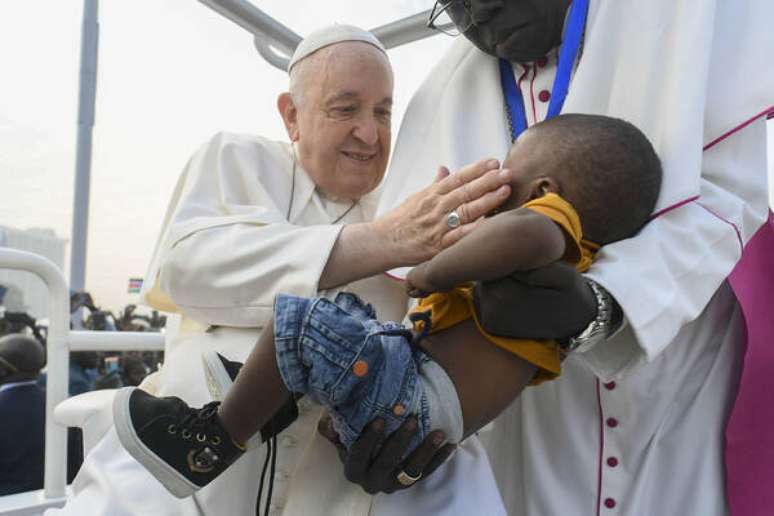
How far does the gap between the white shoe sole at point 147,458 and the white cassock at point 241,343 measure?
263 mm

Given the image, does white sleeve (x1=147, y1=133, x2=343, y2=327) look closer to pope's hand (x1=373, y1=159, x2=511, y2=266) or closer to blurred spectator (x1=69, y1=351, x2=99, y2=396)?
pope's hand (x1=373, y1=159, x2=511, y2=266)

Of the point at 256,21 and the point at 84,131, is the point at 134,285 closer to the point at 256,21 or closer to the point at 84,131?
the point at 84,131

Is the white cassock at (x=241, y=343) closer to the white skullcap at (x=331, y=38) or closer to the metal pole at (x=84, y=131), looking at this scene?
the white skullcap at (x=331, y=38)

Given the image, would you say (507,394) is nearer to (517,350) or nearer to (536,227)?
(517,350)

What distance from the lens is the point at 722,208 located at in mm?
1339

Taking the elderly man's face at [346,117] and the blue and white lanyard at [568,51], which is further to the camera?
the elderly man's face at [346,117]

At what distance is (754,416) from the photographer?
144cm

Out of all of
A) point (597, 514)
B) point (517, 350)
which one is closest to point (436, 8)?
point (517, 350)

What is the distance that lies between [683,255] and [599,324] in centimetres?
23

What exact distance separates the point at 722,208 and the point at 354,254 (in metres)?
0.80

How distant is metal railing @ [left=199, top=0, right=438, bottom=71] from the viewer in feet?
8.92

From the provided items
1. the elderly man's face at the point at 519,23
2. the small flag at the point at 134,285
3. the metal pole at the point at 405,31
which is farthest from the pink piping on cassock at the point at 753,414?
the small flag at the point at 134,285

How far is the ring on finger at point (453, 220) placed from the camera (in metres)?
1.38

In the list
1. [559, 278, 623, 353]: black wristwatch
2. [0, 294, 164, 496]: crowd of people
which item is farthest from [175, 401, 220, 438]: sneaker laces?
[0, 294, 164, 496]: crowd of people
